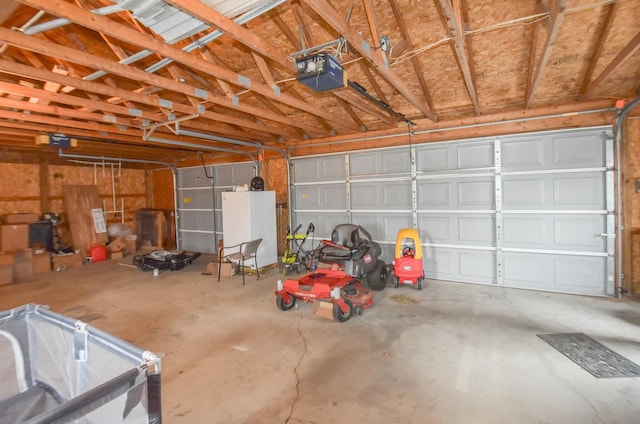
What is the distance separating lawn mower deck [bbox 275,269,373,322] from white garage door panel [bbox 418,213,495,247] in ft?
6.49

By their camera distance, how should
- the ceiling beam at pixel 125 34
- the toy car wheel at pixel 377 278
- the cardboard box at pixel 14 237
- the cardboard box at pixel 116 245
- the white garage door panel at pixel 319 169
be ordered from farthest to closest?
the cardboard box at pixel 116 245 < the white garage door panel at pixel 319 169 < the cardboard box at pixel 14 237 < the toy car wheel at pixel 377 278 < the ceiling beam at pixel 125 34

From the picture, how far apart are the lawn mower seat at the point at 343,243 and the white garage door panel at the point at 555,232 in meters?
2.45

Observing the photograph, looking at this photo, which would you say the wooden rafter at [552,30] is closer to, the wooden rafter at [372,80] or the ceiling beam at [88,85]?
the wooden rafter at [372,80]

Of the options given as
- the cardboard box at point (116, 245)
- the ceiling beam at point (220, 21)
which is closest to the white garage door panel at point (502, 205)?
the ceiling beam at point (220, 21)

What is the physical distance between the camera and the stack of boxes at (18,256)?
5730mm

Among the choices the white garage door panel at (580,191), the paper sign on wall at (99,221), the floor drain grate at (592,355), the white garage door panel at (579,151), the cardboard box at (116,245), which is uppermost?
the white garage door panel at (579,151)

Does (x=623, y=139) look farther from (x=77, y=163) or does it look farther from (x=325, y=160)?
(x=77, y=163)

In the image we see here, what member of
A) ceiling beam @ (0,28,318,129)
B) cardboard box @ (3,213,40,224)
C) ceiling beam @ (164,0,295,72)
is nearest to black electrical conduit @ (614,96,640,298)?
ceiling beam @ (164,0,295,72)

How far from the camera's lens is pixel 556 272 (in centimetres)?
454

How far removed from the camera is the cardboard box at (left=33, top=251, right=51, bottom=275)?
6453mm

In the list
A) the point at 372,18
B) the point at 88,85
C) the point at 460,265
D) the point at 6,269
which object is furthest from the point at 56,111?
the point at 460,265

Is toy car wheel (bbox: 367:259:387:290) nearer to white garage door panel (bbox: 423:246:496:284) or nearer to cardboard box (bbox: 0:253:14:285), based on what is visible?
white garage door panel (bbox: 423:246:496:284)

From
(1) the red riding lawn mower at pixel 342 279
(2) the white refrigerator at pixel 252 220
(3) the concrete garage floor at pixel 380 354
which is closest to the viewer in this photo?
(3) the concrete garage floor at pixel 380 354

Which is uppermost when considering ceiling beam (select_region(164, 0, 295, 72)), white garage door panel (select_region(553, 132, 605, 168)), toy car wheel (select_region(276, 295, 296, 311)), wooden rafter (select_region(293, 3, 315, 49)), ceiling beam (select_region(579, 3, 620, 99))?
wooden rafter (select_region(293, 3, 315, 49))
